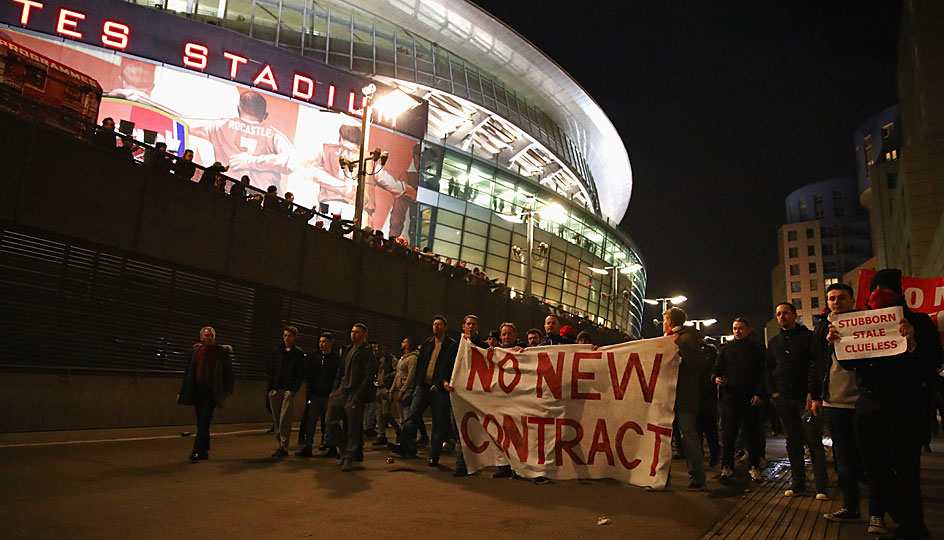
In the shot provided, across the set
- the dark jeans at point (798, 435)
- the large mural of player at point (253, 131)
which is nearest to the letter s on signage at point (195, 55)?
the large mural of player at point (253, 131)

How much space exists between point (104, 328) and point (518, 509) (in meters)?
10.5

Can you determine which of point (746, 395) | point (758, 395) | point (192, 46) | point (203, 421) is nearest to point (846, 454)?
point (758, 395)

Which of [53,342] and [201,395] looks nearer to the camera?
[201,395]

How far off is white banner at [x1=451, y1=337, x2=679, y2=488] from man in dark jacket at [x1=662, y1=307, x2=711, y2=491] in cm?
20

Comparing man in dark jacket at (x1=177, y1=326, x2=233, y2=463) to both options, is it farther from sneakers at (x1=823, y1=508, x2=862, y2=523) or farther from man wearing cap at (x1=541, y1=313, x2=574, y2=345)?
sneakers at (x1=823, y1=508, x2=862, y2=523)

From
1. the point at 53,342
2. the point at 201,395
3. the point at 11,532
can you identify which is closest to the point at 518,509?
the point at 11,532

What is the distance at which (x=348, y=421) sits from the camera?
8.69 metres

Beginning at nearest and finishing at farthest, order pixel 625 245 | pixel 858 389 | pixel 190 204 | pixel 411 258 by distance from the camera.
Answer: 1. pixel 858 389
2. pixel 190 204
3. pixel 411 258
4. pixel 625 245

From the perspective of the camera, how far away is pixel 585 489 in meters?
7.26

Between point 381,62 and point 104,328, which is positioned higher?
point 381,62

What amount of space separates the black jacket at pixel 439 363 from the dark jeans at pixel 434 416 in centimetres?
13

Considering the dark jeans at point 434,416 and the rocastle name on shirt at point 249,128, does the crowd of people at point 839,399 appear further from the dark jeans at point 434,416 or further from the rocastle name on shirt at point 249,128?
the rocastle name on shirt at point 249,128

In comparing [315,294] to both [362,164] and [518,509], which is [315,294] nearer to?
[362,164]

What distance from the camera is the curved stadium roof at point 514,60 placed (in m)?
42.2
